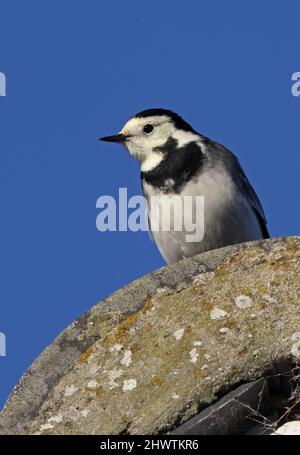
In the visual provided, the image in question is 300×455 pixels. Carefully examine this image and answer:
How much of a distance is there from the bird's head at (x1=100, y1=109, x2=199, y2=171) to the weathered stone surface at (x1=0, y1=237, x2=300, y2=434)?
12.6 feet

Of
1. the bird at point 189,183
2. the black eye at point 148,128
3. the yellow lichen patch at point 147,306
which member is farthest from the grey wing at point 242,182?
the yellow lichen patch at point 147,306

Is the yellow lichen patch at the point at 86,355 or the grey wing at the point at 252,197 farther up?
the grey wing at the point at 252,197

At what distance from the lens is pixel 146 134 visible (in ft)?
36.1

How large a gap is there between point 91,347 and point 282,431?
1.42 metres

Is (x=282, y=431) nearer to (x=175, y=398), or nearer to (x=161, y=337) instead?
(x=175, y=398)

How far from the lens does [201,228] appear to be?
10.2m

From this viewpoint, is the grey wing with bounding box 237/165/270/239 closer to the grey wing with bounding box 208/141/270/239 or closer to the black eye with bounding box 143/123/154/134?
the grey wing with bounding box 208/141/270/239

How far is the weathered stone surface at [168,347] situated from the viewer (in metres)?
6.14

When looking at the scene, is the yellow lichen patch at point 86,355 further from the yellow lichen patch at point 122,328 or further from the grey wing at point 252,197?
the grey wing at point 252,197

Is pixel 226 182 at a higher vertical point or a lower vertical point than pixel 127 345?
higher

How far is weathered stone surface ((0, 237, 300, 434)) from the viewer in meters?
6.14

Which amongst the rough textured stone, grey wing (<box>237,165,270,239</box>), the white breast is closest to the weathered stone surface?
the rough textured stone

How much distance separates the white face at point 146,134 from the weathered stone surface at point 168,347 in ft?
12.7

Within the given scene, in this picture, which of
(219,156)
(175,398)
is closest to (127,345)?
(175,398)
